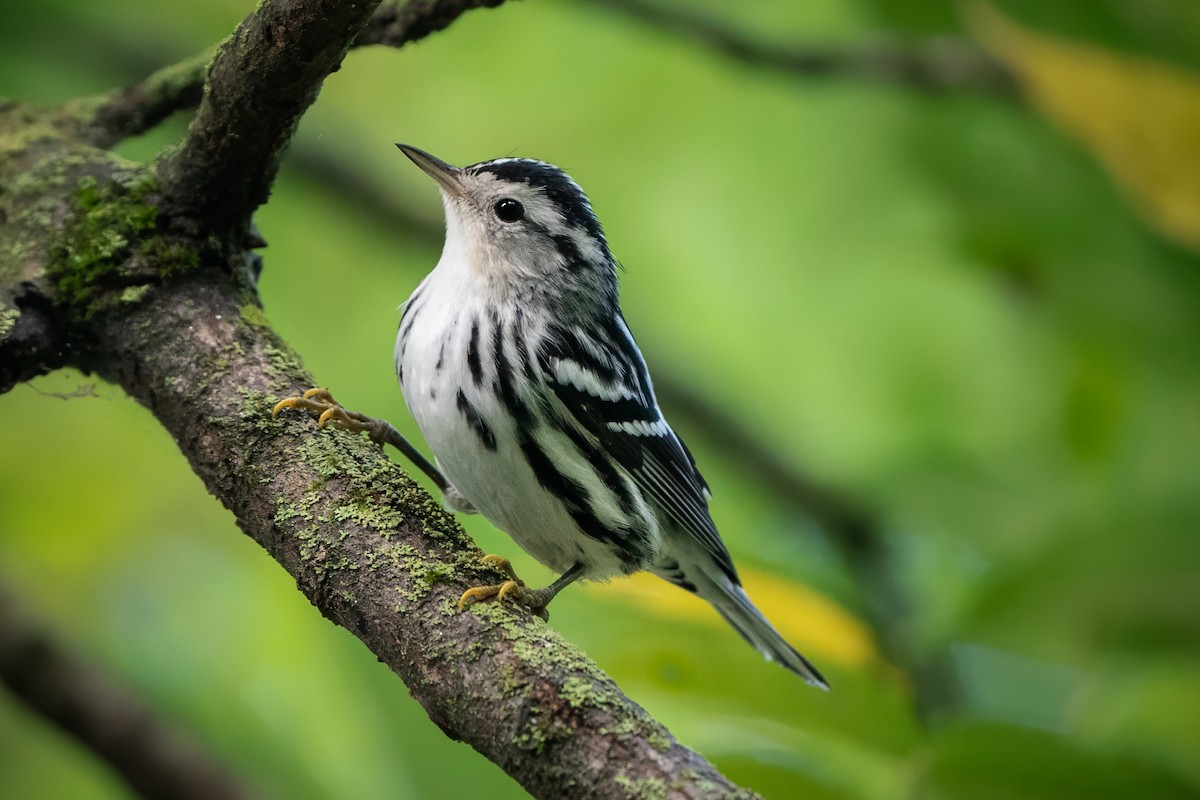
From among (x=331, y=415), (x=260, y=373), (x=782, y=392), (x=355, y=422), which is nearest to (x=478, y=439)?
(x=355, y=422)

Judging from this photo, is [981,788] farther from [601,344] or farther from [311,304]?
[311,304]

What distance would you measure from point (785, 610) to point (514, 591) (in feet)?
3.53

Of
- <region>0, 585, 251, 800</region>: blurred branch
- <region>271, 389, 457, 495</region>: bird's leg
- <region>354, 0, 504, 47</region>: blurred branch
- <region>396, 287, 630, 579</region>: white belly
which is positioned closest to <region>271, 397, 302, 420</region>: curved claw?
<region>271, 389, 457, 495</region>: bird's leg

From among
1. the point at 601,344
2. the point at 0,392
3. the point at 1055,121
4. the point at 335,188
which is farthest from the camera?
the point at 335,188

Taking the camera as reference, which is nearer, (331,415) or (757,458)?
(331,415)

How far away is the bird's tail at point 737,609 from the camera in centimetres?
364

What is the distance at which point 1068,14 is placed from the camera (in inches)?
146

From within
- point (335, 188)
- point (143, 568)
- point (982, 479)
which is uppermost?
point (982, 479)

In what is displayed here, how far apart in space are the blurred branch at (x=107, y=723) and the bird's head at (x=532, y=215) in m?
1.56

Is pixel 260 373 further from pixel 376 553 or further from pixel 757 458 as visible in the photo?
pixel 757 458

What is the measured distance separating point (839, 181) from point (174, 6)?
2736mm

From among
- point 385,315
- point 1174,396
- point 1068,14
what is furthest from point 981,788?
point 385,315

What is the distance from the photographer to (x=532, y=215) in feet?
11.8

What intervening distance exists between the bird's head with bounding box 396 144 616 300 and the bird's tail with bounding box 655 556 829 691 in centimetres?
93
